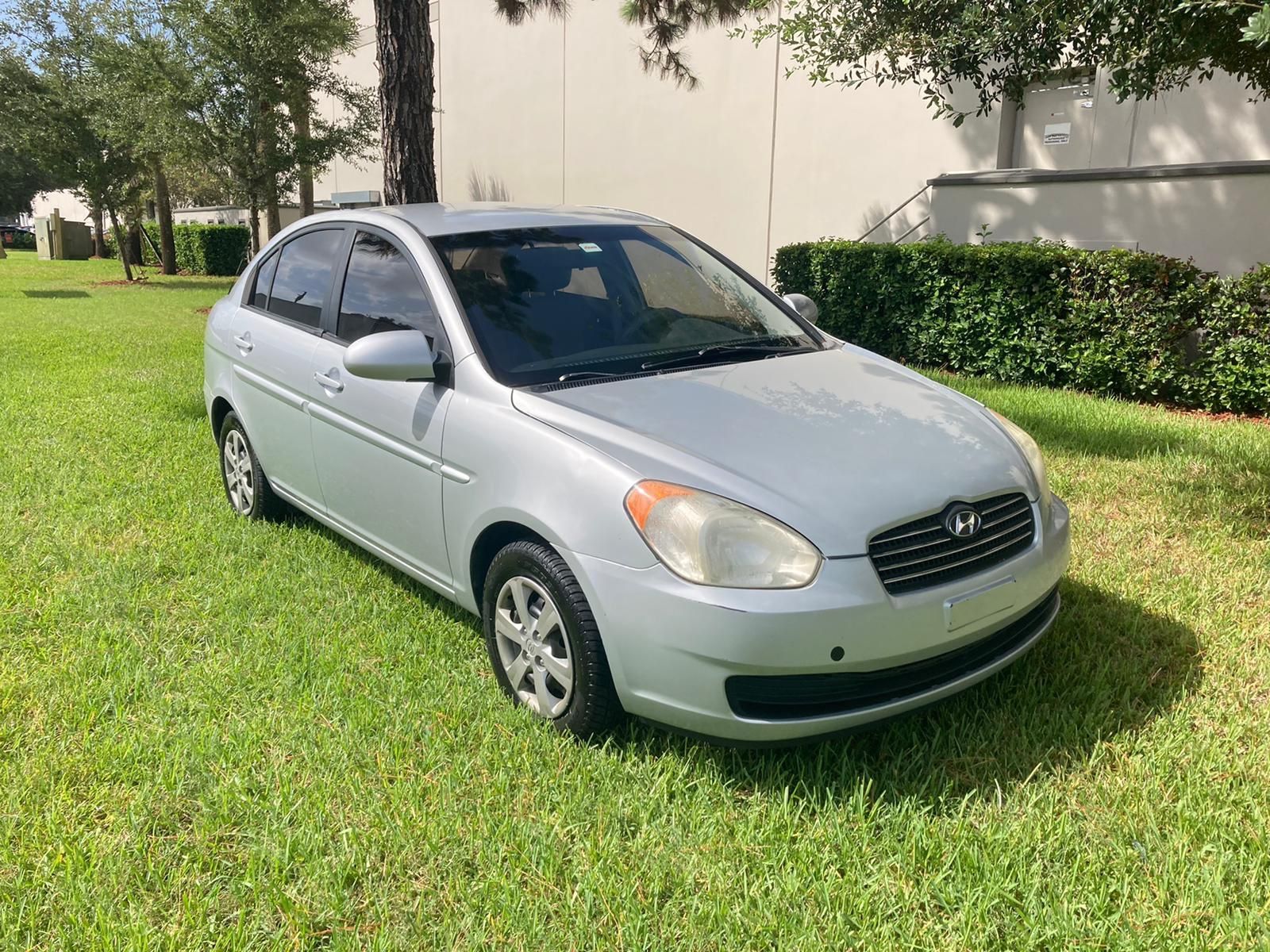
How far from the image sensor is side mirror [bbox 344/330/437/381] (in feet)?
11.1

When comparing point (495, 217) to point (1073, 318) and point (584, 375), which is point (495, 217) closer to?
point (584, 375)

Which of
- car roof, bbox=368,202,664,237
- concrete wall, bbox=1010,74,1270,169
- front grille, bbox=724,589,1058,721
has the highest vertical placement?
concrete wall, bbox=1010,74,1270,169

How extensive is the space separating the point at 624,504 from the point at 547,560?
35 centimetres

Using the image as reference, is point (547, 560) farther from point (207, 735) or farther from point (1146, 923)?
point (1146, 923)

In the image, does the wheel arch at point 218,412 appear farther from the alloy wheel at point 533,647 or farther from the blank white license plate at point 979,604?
the blank white license plate at point 979,604

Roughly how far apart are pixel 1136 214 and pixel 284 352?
26.3 feet

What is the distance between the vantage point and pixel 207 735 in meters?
3.21

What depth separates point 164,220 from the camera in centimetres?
2562

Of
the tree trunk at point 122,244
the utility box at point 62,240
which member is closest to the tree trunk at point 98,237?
the utility box at point 62,240

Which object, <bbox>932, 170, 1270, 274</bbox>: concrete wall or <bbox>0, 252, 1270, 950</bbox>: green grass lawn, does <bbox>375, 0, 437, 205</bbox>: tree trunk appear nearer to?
<bbox>0, 252, 1270, 950</bbox>: green grass lawn

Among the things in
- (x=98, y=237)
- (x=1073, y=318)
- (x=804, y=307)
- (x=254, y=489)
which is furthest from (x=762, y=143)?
(x=98, y=237)

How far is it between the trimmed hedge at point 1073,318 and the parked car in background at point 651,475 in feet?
15.5

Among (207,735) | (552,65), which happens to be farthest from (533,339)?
(552,65)

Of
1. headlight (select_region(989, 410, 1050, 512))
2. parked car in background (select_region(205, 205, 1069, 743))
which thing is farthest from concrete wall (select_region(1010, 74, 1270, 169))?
parked car in background (select_region(205, 205, 1069, 743))
